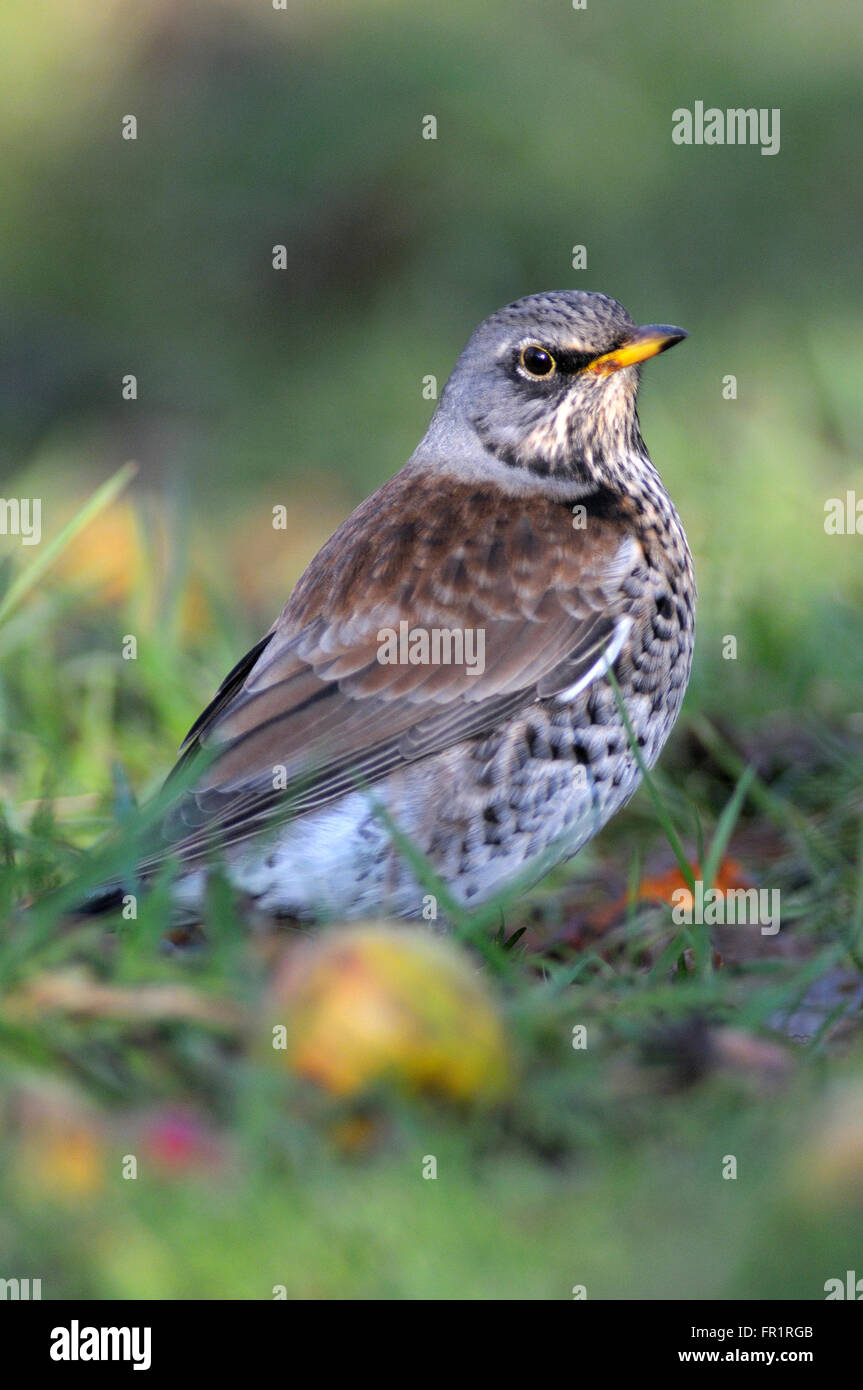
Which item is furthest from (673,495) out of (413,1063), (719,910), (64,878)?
(413,1063)

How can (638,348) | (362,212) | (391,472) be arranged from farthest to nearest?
(362,212) → (391,472) → (638,348)

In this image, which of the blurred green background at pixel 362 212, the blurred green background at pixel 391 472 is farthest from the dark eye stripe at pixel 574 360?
the blurred green background at pixel 362 212

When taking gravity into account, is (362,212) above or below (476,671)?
above

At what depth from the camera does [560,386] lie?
4457 millimetres

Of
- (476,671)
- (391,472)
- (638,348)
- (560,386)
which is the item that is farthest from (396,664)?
(391,472)

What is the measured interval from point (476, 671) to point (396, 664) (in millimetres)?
183

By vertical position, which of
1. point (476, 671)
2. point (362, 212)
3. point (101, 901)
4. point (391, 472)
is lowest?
point (101, 901)

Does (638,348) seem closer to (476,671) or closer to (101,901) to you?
(476,671)

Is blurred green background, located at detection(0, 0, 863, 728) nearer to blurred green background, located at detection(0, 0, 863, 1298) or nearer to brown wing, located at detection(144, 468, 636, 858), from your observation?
blurred green background, located at detection(0, 0, 863, 1298)

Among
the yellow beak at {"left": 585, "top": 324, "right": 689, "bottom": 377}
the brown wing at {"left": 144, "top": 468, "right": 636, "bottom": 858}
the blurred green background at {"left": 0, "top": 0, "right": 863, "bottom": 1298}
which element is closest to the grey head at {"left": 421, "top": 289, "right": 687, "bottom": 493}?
the yellow beak at {"left": 585, "top": 324, "right": 689, "bottom": 377}

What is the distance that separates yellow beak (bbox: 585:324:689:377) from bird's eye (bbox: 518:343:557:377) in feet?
0.31

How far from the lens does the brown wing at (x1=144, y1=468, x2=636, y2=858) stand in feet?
13.0

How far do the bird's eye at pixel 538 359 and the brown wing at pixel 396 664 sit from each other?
13.0 inches

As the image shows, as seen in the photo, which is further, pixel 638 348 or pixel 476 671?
pixel 638 348
